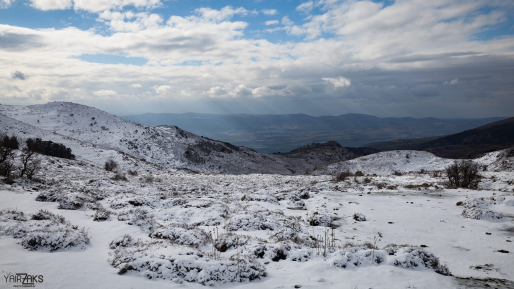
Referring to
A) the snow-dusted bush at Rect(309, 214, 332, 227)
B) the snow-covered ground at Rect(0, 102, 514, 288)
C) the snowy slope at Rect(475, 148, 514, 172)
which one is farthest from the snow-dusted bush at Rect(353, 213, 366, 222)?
the snowy slope at Rect(475, 148, 514, 172)

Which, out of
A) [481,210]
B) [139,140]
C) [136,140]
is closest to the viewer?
[481,210]

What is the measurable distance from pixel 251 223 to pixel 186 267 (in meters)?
5.15

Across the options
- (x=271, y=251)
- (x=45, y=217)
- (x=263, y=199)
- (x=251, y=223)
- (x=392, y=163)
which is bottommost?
(x=392, y=163)

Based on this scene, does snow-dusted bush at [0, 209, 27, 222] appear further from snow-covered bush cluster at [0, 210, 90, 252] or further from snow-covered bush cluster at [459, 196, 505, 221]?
snow-covered bush cluster at [459, 196, 505, 221]

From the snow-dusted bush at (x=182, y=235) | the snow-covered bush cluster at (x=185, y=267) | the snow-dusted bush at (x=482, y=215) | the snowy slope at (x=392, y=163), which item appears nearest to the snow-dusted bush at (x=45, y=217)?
the snow-dusted bush at (x=182, y=235)

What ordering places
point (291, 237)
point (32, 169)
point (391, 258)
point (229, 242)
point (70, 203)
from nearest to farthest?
point (391, 258) < point (229, 242) < point (291, 237) < point (70, 203) < point (32, 169)

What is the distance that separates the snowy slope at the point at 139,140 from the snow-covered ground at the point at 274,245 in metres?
49.0

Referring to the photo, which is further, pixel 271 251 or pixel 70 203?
pixel 70 203

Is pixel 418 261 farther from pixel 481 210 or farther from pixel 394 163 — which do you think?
pixel 394 163

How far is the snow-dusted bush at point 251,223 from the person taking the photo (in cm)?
1068

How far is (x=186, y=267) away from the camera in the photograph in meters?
6.01

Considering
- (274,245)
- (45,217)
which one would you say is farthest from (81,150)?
(274,245)

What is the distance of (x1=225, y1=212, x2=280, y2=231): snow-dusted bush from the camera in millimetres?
10680

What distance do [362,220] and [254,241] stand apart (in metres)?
6.19
